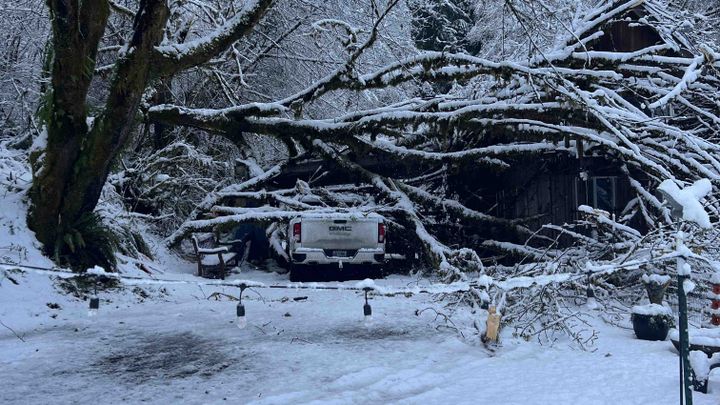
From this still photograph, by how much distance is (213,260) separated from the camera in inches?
503

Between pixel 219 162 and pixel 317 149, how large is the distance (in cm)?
501

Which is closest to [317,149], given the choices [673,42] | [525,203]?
[525,203]

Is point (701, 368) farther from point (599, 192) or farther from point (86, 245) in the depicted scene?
point (599, 192)

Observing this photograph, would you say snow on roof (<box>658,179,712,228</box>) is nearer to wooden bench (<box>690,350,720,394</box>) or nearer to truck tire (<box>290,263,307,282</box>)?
wooden bench (<box>690,350,720,394</box>)

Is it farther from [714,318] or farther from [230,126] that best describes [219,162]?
[714,318]

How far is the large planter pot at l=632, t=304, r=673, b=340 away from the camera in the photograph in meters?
6.74

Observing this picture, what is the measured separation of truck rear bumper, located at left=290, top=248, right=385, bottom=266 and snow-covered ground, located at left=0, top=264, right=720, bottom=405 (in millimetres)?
2956

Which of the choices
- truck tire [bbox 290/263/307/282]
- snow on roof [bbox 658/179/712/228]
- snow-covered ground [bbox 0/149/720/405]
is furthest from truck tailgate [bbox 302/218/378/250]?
snow on roof [bbox 658/179/712/228]

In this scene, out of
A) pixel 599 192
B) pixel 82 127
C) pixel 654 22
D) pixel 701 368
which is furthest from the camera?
pixel 599 192

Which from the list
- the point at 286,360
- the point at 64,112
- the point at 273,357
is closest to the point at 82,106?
the point at 64,112

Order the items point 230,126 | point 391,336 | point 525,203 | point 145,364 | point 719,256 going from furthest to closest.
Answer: point 525,203 < point 230,126 < point 719,256 < point 391,336 < point 145,364

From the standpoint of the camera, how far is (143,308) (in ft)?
28.0

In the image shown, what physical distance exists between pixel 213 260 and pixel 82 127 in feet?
16.1

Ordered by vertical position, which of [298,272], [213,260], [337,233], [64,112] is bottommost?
[298,272]
